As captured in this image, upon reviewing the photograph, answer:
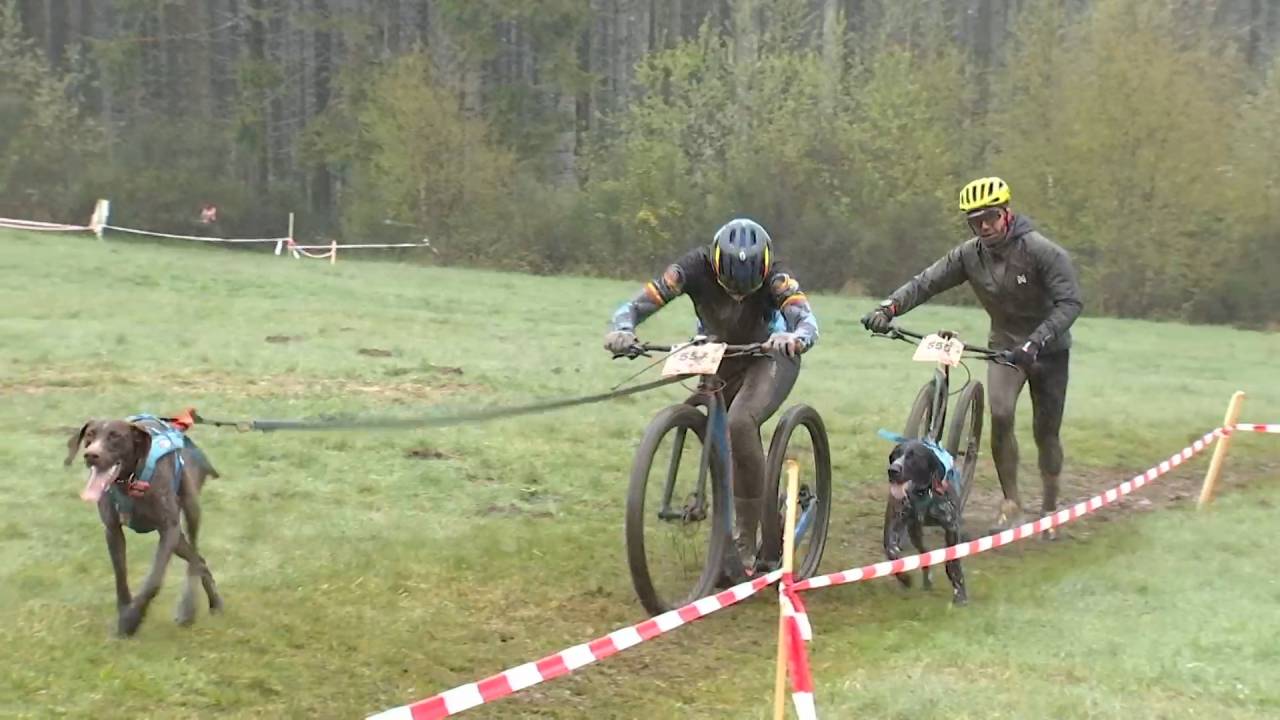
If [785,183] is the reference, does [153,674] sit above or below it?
below

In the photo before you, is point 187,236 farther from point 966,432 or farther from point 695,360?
point 695,360

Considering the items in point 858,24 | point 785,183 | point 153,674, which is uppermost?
point 858,24

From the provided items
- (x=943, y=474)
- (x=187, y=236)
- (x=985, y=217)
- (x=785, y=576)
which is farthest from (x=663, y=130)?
(x=785, y=576)

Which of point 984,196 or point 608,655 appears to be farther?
point 984,196

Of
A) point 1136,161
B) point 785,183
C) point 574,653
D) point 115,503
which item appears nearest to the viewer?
point 574,653

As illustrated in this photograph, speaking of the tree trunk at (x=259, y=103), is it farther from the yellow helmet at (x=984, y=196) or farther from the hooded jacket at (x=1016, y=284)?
the yellow helmet at (x=984, y=196)

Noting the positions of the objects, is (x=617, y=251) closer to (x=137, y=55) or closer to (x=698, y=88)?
(x=698, y=88)

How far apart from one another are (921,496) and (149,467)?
12.6 feet

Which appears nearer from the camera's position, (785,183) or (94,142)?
(785,183)

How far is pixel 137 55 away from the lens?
156 feet

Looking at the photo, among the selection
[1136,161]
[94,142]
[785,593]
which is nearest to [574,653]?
[785,593]

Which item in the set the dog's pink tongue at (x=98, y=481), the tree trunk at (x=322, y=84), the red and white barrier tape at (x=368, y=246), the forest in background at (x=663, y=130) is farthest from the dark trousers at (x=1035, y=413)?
the tree trunk at (x=322, y=84)

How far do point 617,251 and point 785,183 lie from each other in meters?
5.48

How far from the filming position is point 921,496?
6852 mm
